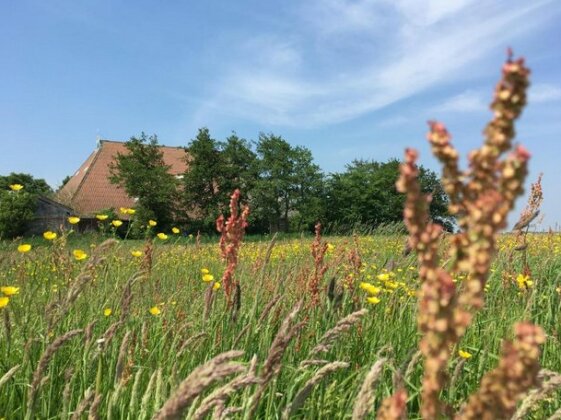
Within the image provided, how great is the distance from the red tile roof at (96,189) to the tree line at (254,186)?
5.98ft

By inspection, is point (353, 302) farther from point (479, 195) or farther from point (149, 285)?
point (479, 195)

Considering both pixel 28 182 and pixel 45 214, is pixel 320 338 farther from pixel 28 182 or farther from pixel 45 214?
pixel 28 182

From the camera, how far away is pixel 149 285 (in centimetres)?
414

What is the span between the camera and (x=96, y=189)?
152ft

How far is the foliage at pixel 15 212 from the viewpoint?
33.7m

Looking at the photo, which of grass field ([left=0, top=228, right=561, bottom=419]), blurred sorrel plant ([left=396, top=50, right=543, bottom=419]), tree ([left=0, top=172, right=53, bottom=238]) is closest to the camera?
blurred sorrel plant ([left=396, top=50, right=543, bottom=419])

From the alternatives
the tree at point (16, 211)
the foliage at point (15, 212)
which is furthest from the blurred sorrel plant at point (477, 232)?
the foliage at point (15, 212)

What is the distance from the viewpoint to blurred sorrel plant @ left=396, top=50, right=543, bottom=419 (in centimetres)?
61

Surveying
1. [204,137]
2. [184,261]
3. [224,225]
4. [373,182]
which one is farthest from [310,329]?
[373,182]

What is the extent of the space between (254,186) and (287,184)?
3045mm

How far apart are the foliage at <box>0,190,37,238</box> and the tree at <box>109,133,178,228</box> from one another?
7.35 meters

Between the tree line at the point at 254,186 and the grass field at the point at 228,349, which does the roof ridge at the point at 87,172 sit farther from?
the grass field at the point at 228,349

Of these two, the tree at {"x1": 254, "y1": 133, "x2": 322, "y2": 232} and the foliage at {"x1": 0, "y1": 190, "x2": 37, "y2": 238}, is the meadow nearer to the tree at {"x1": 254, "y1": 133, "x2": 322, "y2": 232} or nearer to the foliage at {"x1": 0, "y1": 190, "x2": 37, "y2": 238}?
the foliage at {"x1": 0, "y1": 190, "x2": 37, "y2": 238}

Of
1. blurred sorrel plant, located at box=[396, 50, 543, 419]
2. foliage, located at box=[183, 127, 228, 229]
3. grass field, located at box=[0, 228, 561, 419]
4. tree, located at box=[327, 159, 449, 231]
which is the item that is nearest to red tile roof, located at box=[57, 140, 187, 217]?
foliage, located at box=[183, 127, 228, 229]
